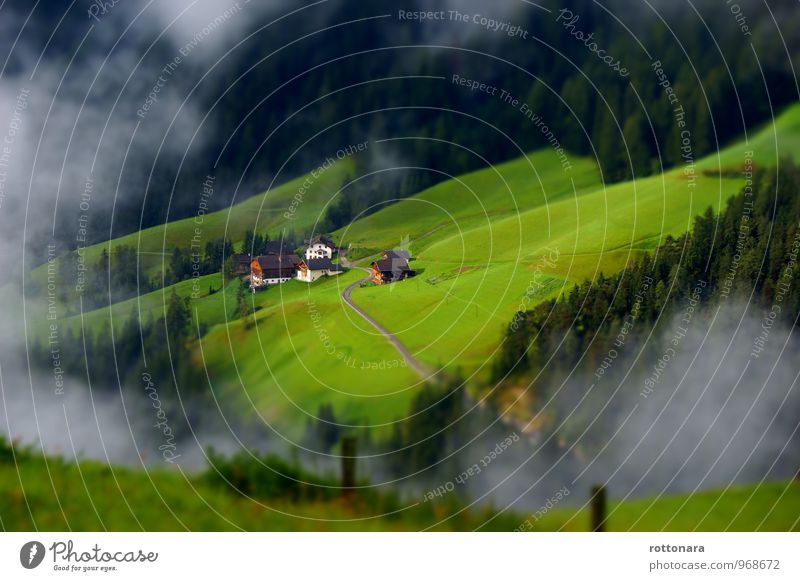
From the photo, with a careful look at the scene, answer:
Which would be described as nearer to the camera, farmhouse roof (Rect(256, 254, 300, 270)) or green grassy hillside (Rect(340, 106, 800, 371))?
farmhouse roof (Rect(256, 254, 300, 270))

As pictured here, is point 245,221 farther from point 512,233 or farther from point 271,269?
point 512,233

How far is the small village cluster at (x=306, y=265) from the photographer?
8.55 meters

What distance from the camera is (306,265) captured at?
863cm

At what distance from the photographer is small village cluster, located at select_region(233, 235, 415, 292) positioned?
8555 mm

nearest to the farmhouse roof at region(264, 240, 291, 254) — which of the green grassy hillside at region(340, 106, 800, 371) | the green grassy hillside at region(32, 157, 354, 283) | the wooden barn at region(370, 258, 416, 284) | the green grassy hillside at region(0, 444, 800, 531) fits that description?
the green grassy hillside at region(32, 157, 354, 283)

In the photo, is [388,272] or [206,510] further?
[388,272]

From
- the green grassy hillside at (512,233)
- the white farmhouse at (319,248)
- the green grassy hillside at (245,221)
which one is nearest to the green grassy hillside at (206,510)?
the green grassy hillside at (512,233)

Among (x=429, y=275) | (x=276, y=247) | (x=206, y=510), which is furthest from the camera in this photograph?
(x=429, y=275)

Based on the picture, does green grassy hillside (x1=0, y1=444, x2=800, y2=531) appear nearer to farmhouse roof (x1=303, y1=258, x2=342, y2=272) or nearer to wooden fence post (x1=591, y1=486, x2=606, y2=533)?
wooden fence post (x1=591, y1=486, x2=606, y2=533)

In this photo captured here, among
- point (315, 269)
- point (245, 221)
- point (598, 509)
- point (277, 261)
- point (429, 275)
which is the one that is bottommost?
point (598, 509)

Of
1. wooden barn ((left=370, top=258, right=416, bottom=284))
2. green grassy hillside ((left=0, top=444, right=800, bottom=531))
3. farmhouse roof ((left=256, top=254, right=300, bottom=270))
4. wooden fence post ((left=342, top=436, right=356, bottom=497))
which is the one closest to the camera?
green grassy hillside ((left=0, top=444, right=800, bottom=531))

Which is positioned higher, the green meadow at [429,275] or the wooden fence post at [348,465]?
the green meadow at [429,275]

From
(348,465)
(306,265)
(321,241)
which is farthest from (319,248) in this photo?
(348,465)

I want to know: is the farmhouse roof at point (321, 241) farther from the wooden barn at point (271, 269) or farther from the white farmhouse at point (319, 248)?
the wooden barn at point (271, 269)
